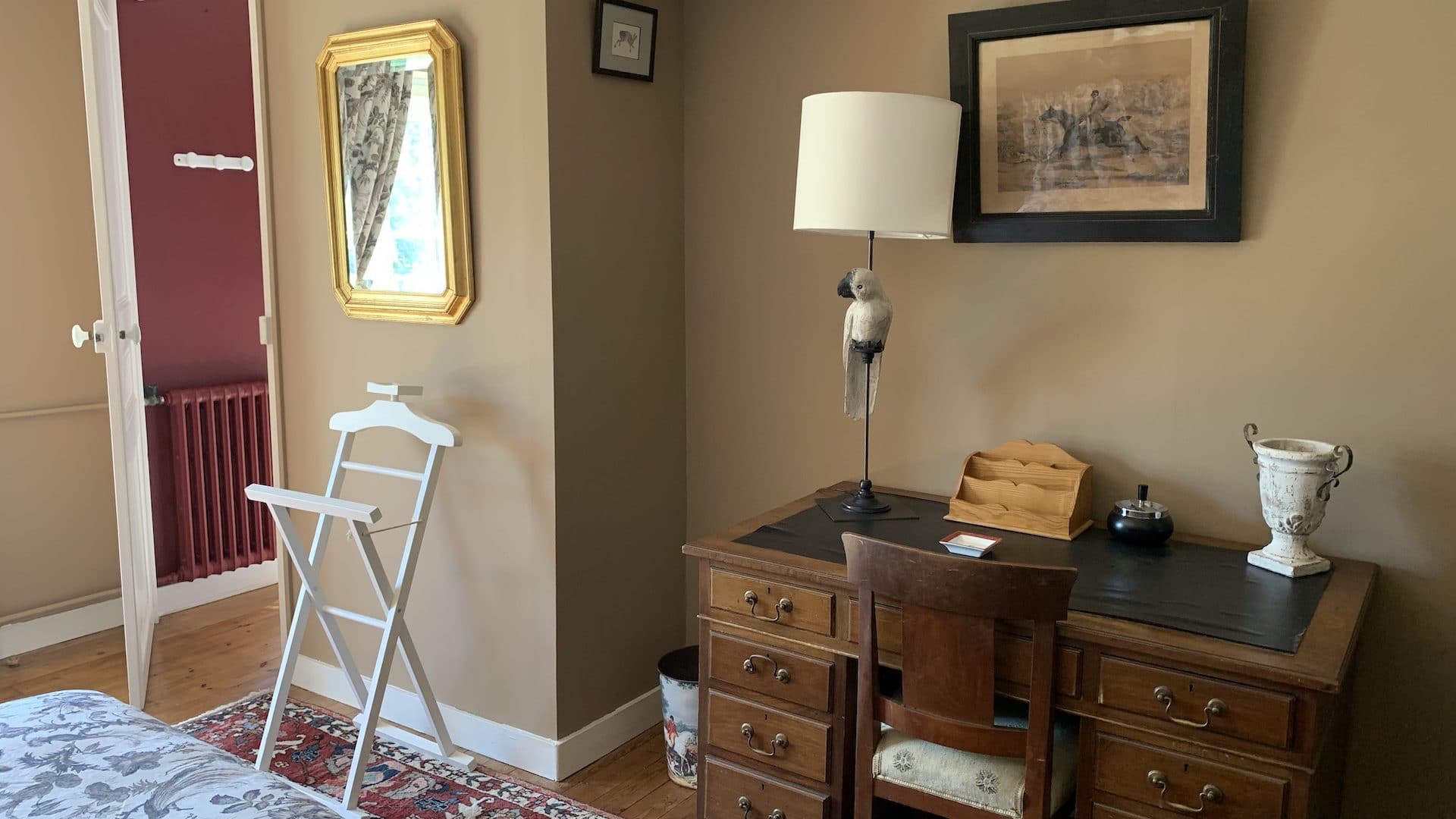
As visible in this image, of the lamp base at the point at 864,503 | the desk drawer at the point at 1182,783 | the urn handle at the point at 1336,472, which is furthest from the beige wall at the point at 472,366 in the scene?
the urn handle at the point at 1336,472

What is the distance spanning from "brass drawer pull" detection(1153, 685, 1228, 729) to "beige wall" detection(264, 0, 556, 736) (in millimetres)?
1497

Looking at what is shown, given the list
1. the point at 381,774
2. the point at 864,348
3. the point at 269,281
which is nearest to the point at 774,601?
the point at 864,348

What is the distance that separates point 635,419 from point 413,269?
0.72m

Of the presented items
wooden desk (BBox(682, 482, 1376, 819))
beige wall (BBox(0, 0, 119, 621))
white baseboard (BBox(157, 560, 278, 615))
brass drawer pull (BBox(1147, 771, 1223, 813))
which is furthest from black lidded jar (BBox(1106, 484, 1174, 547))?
beige wall (BBox(0, 0, 119, 621))

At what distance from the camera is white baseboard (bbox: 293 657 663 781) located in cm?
271

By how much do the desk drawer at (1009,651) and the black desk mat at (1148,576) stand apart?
0.09 meters

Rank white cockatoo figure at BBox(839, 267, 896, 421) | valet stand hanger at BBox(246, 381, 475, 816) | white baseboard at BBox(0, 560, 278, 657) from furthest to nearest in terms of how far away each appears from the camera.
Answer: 1. white baseboard at BBox(0, 560, 278, 657)
2. valet stand hanger at BBox(246, 381, 475, 816)
3. white cockatoo figure at BBox(839, 267, 896, 421)

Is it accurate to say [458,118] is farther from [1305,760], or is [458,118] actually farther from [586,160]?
[1305,760]

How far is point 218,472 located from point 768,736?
284cm

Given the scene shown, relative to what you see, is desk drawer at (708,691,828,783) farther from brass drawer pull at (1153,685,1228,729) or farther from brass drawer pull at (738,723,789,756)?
brass drawer pull at (1153,685,1228,729)

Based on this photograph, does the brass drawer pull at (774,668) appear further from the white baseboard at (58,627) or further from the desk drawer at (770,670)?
the white baseboard at (58,627)

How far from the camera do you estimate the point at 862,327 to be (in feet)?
7.47

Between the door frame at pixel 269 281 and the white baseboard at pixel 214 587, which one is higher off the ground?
the door frame at pixel 269 281

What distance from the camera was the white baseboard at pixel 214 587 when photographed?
3988 mm
